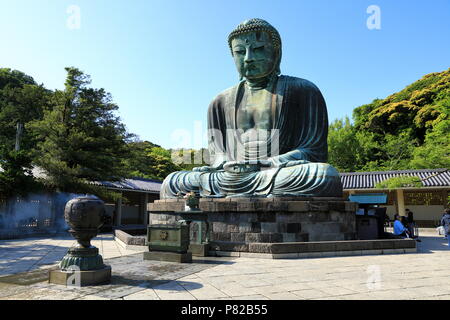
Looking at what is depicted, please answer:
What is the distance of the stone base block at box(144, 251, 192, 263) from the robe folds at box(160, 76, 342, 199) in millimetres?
2706

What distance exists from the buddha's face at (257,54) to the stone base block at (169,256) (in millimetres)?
6025

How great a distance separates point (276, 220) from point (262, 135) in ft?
10.0

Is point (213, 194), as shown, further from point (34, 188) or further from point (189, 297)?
point (34, 188)

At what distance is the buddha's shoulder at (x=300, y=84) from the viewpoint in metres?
9.16

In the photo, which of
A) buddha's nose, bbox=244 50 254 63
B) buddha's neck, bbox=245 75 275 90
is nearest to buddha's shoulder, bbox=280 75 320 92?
buddha's neck, bbox=245 75 275 90

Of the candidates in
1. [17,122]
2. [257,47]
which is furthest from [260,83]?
[17,122]

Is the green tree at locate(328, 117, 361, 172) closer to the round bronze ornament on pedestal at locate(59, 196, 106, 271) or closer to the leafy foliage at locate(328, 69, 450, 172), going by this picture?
the leafy foliage at locate(328, 69, 450, 172)

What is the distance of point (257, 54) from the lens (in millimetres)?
9469

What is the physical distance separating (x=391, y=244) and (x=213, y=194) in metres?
4.10

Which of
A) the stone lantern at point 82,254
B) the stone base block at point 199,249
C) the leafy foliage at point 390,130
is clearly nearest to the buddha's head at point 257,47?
the stone base block at point 199,249

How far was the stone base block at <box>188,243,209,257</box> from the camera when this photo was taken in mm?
6098
